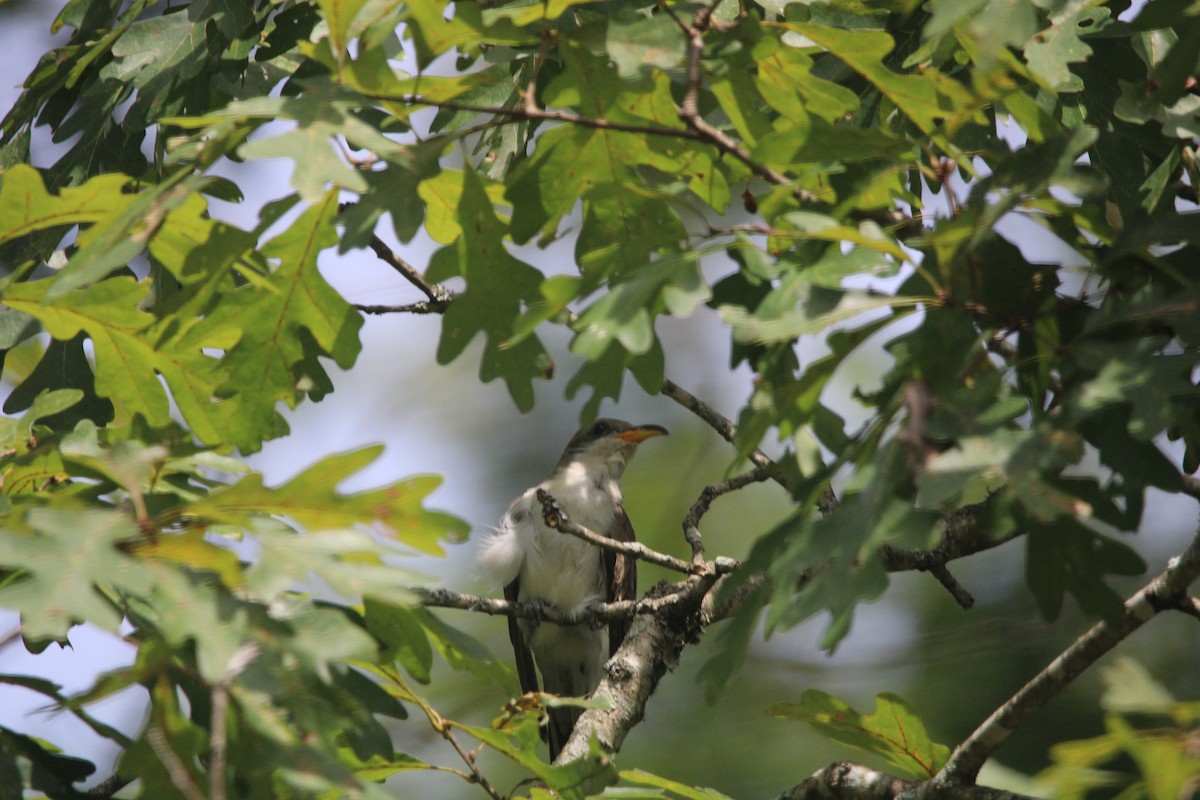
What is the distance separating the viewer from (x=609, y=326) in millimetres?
2266

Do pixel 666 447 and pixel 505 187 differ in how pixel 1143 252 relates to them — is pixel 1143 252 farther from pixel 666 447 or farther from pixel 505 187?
pixel 666 447

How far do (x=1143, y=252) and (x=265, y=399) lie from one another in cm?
207

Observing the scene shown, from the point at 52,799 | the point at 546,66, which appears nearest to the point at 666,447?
the point at 546,66

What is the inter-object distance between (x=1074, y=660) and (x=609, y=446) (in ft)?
15.4

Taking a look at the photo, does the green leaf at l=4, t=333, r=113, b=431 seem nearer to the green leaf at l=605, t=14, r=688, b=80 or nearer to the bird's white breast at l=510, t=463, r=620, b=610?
the green leaf at l=605, t=14, r=688, b=80

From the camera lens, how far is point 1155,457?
2.09 m

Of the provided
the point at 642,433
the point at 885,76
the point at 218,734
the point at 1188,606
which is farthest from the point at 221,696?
the point at 642,433

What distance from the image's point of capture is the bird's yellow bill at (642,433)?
7.30 m

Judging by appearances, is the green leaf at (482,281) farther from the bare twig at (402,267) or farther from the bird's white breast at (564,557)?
the bird's white breast at (564,557)

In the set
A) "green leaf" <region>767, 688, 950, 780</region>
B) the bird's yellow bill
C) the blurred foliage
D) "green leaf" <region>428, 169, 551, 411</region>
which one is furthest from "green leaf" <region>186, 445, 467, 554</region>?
the bird's yellow bill

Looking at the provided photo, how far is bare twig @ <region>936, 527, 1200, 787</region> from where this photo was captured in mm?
2779

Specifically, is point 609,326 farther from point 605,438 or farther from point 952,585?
point 605,438

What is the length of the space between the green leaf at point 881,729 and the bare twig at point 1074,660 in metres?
0.09

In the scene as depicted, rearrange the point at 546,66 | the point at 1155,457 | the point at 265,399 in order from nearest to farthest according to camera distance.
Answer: the point at 1155,457, the point at 265,399, the point at 546,66
